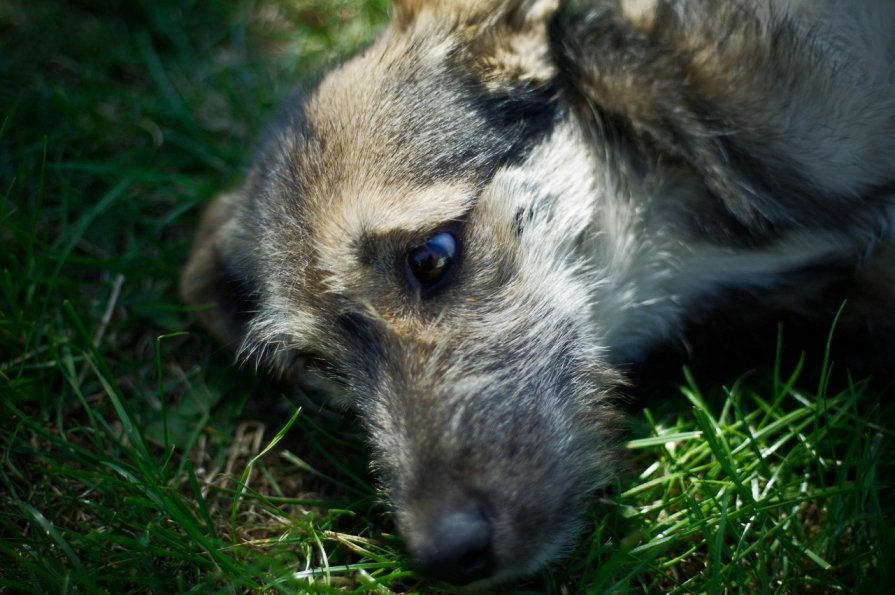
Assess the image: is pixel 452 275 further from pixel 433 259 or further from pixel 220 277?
pixel 220 277

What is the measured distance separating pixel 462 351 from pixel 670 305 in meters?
0.91

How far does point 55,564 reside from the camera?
2.63 m

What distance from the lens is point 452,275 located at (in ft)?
8.12

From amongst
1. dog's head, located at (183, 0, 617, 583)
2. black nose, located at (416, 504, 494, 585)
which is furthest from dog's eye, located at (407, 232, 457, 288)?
black nose, located at (416, 504, 494, 585)

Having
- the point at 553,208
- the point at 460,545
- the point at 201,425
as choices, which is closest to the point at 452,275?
the point at 553,208

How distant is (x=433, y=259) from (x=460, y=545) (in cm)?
87

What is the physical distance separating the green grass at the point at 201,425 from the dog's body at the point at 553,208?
39cm

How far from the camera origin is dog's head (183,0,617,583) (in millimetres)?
2225

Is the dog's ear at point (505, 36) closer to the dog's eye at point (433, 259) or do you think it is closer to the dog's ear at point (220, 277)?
the dog's eye at point (433, 259)

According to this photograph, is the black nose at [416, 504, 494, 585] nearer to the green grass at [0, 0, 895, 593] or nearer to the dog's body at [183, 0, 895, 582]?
the dog's body at [183, 0, 895, 582]

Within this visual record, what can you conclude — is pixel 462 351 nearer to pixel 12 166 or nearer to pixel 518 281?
pixel 518 281

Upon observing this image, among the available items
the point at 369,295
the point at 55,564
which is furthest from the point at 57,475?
the point at 369,295

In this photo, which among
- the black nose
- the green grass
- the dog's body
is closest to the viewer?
the black nose

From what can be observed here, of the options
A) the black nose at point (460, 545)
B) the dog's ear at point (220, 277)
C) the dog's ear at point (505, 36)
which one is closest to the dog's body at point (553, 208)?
the dog's ear at point (505, 36)
